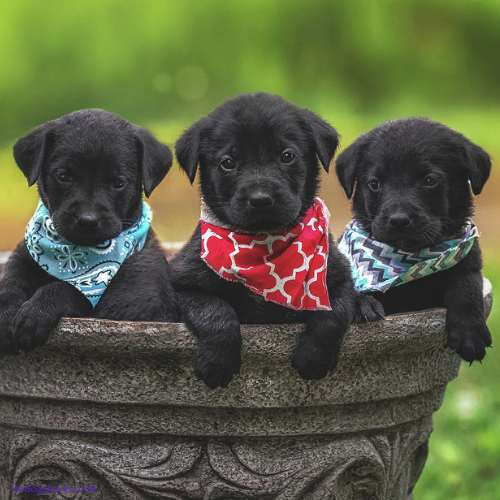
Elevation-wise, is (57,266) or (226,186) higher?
(226,186)

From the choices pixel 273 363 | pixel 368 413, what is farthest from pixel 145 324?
pixel 368 413

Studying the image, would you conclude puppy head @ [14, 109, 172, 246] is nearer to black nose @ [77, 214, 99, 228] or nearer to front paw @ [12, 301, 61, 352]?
black nose @ [77, 214, 99, 228]

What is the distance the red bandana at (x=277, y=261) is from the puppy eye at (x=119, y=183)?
1.36 ft

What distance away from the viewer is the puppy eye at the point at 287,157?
267 cm

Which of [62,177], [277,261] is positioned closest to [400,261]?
[277,261]

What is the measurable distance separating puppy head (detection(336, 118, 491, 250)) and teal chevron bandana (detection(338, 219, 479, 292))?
0.04 meters

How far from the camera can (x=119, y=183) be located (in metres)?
2.95

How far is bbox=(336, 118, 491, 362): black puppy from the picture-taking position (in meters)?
2.88

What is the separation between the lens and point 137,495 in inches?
99.6

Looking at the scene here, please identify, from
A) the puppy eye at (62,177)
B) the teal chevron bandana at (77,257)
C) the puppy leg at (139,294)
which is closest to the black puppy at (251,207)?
the puppy leg at (139,294)

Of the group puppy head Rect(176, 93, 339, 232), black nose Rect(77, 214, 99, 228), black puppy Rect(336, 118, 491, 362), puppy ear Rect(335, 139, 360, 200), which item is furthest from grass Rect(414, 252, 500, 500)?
black nose Rect(77, 214, 99, 228)

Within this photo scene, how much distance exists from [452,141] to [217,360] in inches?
55.9

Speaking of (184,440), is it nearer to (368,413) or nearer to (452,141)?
(368,413)

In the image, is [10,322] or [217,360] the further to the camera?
[10,322]
